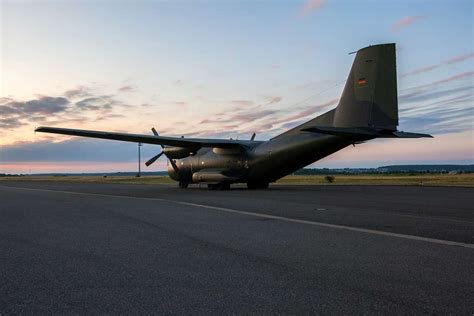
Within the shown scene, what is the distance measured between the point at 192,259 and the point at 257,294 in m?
2.05

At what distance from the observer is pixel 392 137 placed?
877 inches

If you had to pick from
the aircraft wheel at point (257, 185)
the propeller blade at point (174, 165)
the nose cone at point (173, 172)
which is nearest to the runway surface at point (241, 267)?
the aircraft wheel at point (257, 185)

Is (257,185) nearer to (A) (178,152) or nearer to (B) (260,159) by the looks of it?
(B) (260,159)

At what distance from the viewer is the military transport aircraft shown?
22.2 m

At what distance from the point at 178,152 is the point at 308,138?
38.1 ft

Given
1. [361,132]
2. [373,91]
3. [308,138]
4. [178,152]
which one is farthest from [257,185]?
[373,91]

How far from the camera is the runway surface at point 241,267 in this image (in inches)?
168

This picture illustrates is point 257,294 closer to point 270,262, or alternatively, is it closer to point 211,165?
point 270,262

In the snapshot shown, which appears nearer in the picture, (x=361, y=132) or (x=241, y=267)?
(x=241, y=267)

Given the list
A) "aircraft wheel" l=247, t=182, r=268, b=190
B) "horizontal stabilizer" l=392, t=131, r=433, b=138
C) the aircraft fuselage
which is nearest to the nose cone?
the aircraft fuselage

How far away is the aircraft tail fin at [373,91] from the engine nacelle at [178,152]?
40.9 feet

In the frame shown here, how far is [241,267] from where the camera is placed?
19.2 ft

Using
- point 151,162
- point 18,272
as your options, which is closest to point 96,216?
point 18,272

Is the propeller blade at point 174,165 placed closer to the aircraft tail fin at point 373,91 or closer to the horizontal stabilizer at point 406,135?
the aircraft tail fin at point 373,91
